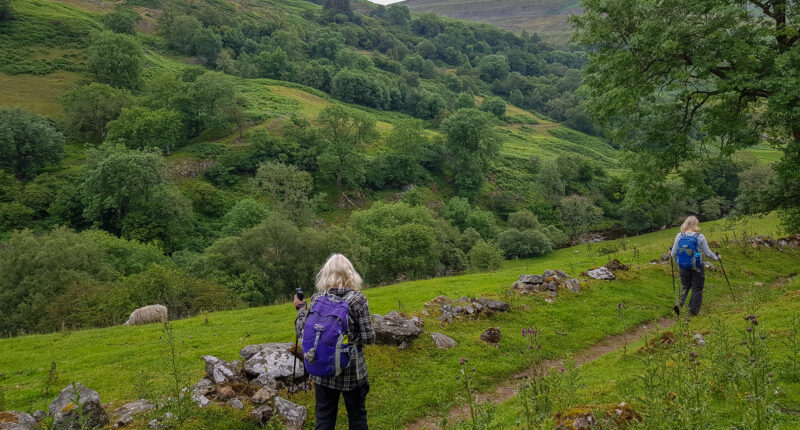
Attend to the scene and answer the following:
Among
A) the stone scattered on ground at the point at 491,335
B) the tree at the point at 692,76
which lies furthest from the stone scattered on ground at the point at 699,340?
the tree at the point at 692,76

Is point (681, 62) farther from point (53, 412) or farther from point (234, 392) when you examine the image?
point (53, 412)

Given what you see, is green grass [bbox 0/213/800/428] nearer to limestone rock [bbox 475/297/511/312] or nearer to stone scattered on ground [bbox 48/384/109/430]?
limestone rock [bbox 475/297/511/312]

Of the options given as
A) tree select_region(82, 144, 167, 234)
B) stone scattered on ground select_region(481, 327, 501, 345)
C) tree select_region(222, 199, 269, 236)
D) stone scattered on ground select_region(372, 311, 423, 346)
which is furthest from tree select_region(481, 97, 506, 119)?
stone scattered on ground select_region(372, 311, 423, 346)

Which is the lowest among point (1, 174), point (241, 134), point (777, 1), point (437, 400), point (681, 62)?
point (1, 174)

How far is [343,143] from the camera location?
229 feet

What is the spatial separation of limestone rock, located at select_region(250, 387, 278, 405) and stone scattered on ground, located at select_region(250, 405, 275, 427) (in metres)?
0.26

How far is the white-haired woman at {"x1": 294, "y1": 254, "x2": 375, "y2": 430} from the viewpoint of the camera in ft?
19.2

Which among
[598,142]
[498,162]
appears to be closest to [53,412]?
[498,162]

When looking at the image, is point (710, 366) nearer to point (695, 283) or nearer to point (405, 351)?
point (695, 283)

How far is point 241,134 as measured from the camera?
244ft

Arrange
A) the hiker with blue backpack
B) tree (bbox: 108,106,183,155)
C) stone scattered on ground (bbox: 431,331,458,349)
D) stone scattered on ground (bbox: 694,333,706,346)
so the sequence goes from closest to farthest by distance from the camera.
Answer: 1. stone scattered on ground (bbox: 694,333,706,346)
2. stone scattered on ground (bbox: 431,331,458,349)
3. the hiker with blue backpack
4. tree (bbox: 108,106,183,155)

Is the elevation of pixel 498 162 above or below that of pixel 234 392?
below

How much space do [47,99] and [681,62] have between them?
3844 inches

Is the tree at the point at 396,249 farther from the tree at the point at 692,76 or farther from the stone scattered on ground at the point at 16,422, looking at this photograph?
the stone scattered on ground at the point at 16,422
